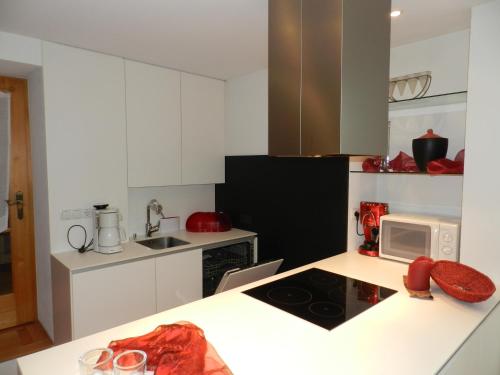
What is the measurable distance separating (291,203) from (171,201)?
1231mm

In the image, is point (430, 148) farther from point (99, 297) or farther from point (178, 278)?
point (99, 297)

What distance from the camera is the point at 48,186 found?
2.34 metres

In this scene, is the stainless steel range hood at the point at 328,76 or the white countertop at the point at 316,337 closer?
the white countertop at the point at 316,337

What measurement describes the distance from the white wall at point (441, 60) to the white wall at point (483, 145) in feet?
0.90

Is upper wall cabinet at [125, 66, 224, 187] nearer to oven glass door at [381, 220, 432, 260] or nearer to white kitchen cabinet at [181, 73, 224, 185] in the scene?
white kitchen cabinet at [181, 73, 224, 185]

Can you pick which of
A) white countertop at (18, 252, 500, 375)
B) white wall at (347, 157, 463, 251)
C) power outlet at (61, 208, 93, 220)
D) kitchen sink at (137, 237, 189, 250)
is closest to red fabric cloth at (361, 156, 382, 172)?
white wall at (347, 157, 463, 251)

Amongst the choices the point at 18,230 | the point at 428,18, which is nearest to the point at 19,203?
the point at 18,230

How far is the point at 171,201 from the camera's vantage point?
10.8 ft

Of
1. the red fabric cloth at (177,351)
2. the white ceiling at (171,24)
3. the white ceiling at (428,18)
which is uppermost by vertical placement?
the white ceiling at (171,24)

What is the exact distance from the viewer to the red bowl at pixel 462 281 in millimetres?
1464

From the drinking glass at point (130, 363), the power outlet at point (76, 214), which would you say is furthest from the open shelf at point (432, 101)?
the power outlet at point (76, 214)

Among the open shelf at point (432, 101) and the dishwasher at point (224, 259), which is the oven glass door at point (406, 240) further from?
the dishwasher at point (224, 259)

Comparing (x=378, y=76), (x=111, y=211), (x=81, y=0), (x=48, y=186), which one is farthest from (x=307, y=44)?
(x=48, y=186)

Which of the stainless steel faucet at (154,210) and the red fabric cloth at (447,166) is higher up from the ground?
the red fabric cloth at (447,166)
